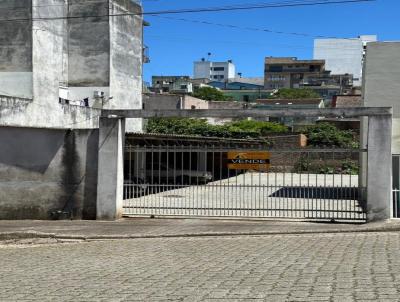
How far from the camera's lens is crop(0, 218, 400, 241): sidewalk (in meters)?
12.6

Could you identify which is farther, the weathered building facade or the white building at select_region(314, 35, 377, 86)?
the white building at select_region(314, 35, 377, 86)

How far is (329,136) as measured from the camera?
5216 centimetres

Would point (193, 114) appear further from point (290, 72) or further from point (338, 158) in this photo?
point (290, 72)

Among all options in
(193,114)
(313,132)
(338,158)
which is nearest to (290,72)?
(313,132)

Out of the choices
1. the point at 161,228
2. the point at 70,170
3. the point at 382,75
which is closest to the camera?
the point at 161,228

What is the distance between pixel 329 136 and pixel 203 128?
11.5 metres

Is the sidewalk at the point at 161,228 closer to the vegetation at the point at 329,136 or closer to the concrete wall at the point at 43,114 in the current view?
the concrete wall at the point at 43,114

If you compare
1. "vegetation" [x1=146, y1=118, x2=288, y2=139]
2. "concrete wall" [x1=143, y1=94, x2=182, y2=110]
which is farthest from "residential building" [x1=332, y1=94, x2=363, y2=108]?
"concrete wall" [x1=143, y1=94, x2=182, y2=110]

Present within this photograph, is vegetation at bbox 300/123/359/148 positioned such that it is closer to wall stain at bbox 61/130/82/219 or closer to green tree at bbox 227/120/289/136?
green tree at bbox 227/120/289/136

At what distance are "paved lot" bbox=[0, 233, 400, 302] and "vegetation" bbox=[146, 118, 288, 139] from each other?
38850mm

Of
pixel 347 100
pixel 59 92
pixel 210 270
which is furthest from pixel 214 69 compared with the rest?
pixel 210 270

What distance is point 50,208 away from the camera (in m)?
15.4

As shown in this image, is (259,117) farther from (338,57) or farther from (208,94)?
(338,57)

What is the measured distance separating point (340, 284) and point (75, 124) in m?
25.1
